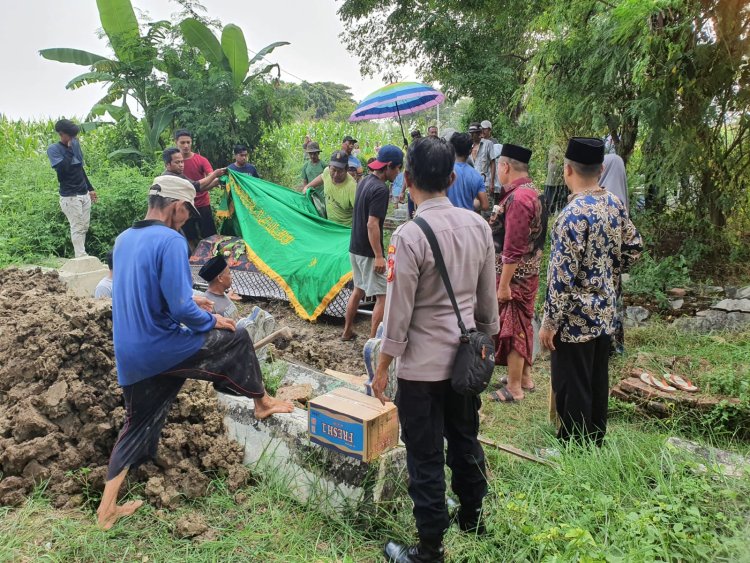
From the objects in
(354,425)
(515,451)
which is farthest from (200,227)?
(515,451)

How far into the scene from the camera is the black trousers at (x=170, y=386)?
287cm

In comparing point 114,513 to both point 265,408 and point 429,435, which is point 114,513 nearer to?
point 265,408

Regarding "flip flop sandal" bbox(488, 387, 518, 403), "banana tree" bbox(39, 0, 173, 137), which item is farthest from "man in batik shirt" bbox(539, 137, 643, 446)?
"banana tree" bbox(39, 0, 173, 137)

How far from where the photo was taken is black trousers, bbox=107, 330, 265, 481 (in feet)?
9.42

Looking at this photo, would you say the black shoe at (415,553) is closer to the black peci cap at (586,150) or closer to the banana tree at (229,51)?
the black peci cap at (586,150)

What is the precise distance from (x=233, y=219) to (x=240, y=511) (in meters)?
5.77

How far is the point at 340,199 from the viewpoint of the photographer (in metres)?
6.58

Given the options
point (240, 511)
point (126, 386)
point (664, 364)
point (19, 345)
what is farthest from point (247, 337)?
point (664, 364)

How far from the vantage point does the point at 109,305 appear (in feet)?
12.4

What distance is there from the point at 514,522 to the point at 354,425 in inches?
34.4

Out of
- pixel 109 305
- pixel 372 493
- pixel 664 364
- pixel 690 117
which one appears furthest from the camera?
pixel 690 117

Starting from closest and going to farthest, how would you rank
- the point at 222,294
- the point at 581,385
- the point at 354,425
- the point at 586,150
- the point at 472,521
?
the point at 472,521 → the point at 354,425 → the point at 586,150 → the point at 581,385 → the point at 222,294

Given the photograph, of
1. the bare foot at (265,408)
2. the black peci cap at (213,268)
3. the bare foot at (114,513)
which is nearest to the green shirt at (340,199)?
the black peci cap at (213,268)

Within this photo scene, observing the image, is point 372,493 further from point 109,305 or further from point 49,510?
point 109,305
